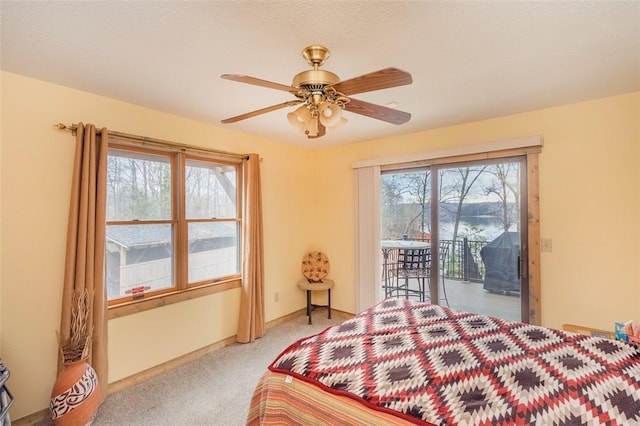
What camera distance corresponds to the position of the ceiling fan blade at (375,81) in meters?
1.23

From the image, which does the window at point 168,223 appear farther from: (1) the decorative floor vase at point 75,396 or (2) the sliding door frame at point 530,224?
(2) the sliding door frame at point 530,224

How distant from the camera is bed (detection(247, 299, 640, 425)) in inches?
45.6

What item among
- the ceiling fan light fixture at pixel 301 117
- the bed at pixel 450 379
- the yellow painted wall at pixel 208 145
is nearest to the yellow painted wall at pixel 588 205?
the yellow painted wall at pixel 208 145

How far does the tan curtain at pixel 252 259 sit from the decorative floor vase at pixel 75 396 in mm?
1464

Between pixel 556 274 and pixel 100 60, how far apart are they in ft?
13.0

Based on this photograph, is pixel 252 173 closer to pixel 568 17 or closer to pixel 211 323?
pixel 211 323

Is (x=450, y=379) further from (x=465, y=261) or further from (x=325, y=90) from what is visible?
(x=465, y=261)

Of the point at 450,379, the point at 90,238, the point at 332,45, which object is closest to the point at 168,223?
the point at 90,238

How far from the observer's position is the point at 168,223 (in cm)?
288

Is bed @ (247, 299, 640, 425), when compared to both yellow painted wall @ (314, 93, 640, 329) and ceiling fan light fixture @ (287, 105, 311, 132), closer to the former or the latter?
yellow painted wall @ (314, 93, 640, 329)

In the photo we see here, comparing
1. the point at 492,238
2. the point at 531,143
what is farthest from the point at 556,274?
the point at 531,143

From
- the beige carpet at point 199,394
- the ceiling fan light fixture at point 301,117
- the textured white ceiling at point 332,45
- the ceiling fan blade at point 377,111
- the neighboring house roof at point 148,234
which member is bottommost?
the beige carpet at point 199,394

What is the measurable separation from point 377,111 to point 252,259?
2290 millimetres

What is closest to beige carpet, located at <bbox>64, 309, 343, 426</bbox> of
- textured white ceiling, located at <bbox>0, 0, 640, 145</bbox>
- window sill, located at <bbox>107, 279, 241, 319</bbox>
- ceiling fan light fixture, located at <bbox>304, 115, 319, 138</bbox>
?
window sill, located at <bbox>107, 279, 241, 319</bbox>
